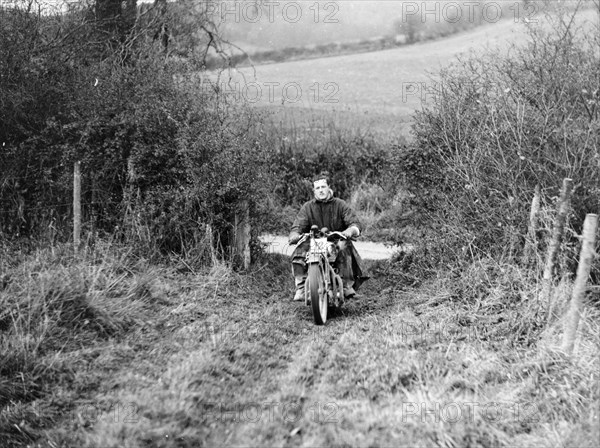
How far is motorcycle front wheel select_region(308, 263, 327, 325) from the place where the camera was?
8422mm

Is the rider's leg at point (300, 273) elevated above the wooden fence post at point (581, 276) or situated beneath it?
situated beneath

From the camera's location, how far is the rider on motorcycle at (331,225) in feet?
30.6

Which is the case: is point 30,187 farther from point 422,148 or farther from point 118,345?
point 422,148

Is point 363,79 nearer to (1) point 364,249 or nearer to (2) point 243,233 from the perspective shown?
(1) point 364,249

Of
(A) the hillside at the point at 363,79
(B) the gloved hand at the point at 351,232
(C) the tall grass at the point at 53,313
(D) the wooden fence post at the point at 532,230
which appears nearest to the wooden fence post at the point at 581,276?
(D) the wooden fence post at the point at 532,230

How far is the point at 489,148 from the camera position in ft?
29.8

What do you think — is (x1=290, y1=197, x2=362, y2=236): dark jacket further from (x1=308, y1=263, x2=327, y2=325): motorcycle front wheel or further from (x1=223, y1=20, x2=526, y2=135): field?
(x1=223, y1=20, x2=526, y2=135): field

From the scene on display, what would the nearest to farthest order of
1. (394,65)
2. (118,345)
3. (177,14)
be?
(118,345), (177,14), (394,65)

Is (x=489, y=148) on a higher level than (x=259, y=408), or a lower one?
higher

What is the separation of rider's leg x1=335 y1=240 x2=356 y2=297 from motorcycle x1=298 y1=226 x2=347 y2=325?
100 millimetres

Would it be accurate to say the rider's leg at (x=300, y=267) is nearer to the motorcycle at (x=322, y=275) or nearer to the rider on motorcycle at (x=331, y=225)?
the rider on motorcycle at (x=331, y=225)

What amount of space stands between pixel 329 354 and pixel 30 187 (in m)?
5.32

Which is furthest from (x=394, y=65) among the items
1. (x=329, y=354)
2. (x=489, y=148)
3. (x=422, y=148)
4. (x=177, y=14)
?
(x=329, y=354)

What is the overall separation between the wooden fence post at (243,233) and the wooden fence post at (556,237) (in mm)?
4935
